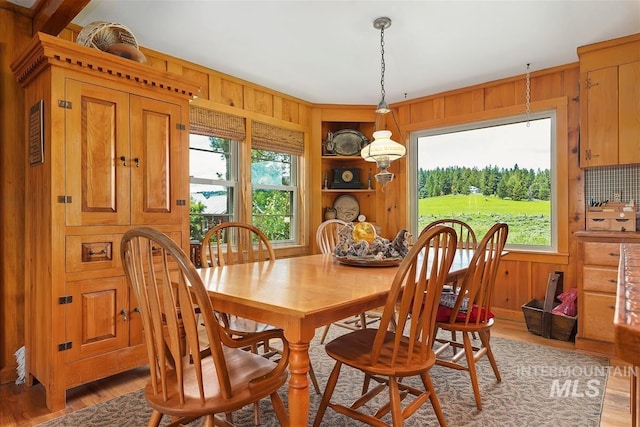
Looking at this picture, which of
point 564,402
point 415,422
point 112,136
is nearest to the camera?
point 415,422

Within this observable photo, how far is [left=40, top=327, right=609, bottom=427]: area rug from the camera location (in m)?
1.90

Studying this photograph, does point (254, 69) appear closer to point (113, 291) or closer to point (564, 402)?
point (113, 291)

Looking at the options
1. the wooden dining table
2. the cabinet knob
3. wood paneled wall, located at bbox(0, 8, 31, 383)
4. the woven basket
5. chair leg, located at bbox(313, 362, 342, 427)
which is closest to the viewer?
the wooden dining table

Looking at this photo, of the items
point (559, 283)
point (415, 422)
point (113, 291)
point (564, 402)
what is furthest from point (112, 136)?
point (559, 283)

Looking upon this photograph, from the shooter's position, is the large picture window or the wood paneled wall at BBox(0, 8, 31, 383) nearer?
the wood paneled wall at BBox(0, 8, 31, 383)

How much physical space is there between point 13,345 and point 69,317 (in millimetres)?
657

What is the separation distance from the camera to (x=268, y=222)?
4.08m

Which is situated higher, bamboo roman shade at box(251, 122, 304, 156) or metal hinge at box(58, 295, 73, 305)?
bamboo roman shade at box(251, 122, 304, 156)

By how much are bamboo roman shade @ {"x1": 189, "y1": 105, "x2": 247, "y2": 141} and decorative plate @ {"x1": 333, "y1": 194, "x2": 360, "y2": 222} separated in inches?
58.3

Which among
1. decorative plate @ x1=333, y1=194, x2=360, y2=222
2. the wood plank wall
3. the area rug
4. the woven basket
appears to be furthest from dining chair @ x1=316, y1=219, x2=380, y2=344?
the woven basket

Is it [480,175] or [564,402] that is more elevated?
[480,175]

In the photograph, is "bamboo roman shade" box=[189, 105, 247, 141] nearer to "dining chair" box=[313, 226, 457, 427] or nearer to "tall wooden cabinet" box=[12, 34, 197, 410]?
"tall wooden cabinet" box=[12, 34, 197, 410]

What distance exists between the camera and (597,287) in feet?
9.15

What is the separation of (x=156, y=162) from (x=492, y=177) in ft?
10.5
